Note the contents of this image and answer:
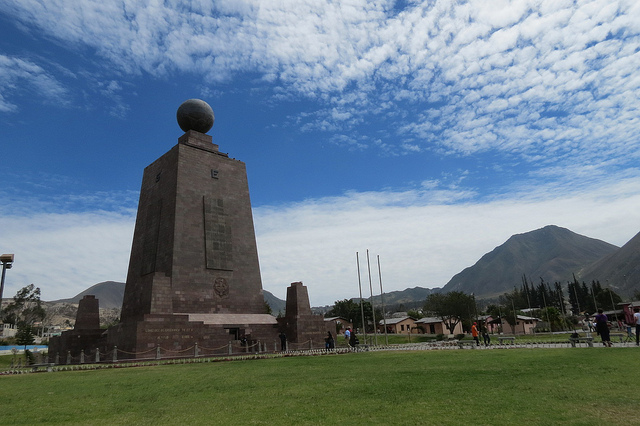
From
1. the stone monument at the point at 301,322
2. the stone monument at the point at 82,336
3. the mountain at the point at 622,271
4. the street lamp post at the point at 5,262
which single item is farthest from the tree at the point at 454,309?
the mountain at the point at 622,271

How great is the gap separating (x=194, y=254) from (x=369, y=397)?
68.4 feet

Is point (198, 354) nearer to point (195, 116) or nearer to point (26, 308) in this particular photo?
point (195, 116)

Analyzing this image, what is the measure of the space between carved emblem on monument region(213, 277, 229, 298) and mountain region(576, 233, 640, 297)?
145 meters

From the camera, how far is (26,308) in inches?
2793

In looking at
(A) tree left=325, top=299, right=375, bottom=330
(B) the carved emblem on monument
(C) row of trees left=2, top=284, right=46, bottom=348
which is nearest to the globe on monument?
(B) the carved emblem on monument

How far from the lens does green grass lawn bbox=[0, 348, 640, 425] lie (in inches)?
219

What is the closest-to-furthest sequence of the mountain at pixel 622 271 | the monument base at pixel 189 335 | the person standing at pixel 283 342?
the monument base at pixel 189 335
the person standing at pixel 283 342
the mountain at pixel 622 271

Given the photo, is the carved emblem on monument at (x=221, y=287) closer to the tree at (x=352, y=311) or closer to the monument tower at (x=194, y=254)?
the monument tower at (x=194, y=254)

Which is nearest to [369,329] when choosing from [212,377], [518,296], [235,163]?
[518,296]

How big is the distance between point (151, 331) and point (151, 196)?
10.8 m

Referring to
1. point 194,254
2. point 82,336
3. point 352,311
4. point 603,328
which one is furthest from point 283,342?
point 352,311

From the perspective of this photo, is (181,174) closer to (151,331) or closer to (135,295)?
(135,295)

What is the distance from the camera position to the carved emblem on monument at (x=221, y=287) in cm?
2648

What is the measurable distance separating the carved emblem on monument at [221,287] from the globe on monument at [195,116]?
10528 mm
